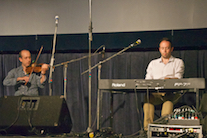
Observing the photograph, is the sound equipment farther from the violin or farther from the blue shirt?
the violin

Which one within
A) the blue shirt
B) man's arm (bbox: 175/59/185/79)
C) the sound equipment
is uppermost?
man's arm (bbox: 175/59/185/79)

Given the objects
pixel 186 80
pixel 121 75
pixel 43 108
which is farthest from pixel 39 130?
pixel 121 75

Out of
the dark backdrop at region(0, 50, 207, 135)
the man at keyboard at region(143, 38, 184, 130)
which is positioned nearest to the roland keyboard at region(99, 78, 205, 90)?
the man at keyboard at region(143, 38, 184, 130)

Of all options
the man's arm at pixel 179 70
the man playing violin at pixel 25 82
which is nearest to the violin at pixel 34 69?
the man playing violin at pixel 25 82

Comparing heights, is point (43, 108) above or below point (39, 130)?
above

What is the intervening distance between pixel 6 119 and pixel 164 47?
255cm

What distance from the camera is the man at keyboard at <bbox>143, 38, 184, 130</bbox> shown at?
329cm

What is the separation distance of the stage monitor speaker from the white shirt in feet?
4.85

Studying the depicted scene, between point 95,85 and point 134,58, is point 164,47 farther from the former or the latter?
point 95,85

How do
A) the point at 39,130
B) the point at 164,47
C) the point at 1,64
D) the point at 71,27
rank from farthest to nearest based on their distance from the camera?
the point at 1,64, the point at 71,27, the point at 164,47, the point at 39,130

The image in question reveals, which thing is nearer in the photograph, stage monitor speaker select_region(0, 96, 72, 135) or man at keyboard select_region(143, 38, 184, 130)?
stage monitor speaker select_region(0, 96, 72, 135)

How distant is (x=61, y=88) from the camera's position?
15.7 feet

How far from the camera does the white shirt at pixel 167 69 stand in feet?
12.1

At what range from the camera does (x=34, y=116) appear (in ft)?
9.34
